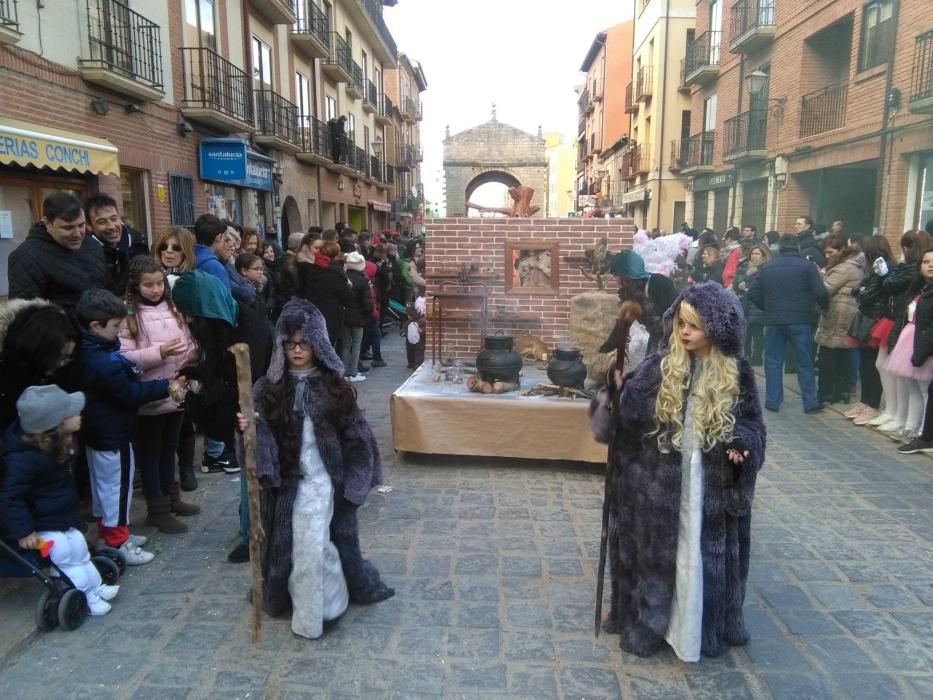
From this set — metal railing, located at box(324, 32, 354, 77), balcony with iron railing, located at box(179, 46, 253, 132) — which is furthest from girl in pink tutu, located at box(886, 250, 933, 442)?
metal railing, located at box(324, 32, 354, 77)

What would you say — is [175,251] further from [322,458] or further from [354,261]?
[354,261]

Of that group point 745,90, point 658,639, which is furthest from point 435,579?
point 745,90

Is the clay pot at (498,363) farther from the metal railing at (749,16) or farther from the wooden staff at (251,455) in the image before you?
the metal railing at (749,16)

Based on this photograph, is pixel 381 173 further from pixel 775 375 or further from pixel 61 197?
pixel 61 197

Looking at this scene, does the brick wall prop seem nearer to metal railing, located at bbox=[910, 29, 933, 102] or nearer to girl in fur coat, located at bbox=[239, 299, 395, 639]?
girl in fur coat, located at bbox=[239, 299, 395, 639]

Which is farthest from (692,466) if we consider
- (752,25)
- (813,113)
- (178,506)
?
(752,25)

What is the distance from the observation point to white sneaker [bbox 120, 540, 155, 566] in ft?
12.6

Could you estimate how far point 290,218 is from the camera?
18188 mm

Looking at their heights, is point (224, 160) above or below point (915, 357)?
above

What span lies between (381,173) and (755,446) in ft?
92.3

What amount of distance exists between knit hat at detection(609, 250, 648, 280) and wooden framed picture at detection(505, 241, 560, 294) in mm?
2087

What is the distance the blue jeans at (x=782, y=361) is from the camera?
7078 millimetres

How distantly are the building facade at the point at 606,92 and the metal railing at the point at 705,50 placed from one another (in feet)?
37.8

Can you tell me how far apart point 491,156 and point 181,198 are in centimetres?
4248
